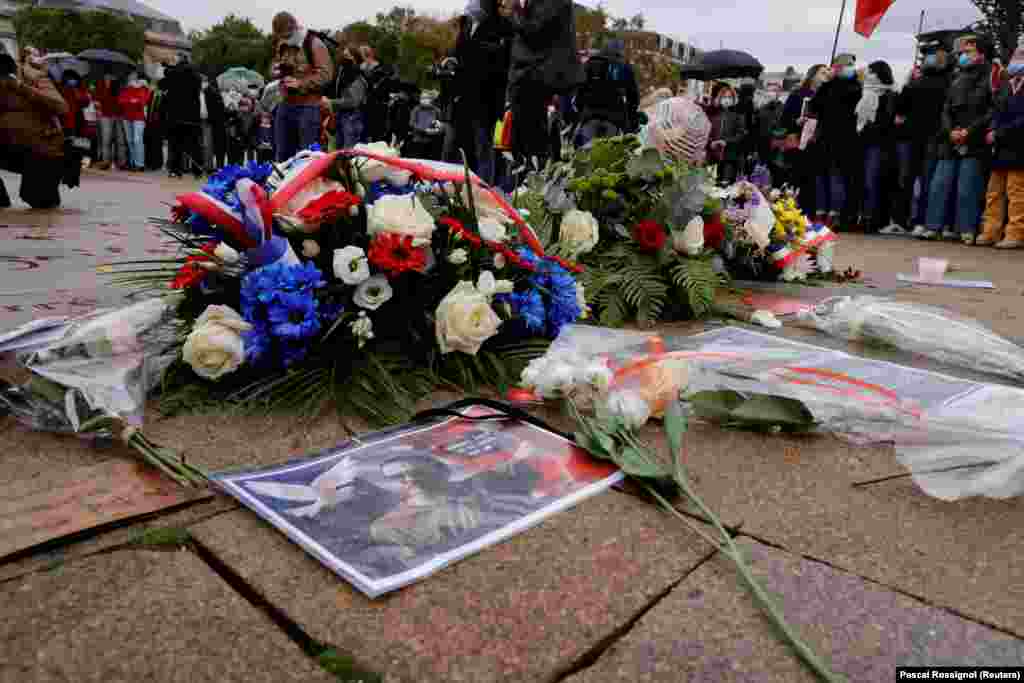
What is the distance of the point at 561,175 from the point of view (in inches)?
135

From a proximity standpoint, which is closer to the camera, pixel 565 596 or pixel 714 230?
pixel 565 596

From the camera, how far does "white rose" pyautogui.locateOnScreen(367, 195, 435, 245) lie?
75.4 inches

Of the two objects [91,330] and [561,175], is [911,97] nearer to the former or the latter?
→ [561,175]

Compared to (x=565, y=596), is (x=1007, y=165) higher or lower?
higher

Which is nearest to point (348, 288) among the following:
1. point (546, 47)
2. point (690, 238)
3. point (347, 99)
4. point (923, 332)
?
point (690, 238)

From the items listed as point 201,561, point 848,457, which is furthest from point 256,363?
point 848,457

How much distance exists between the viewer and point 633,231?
3057mm

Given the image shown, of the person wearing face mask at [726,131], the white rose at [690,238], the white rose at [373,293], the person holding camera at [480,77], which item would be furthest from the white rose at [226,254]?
the person wearing face mask at [726,131]

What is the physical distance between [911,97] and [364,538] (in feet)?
27.8

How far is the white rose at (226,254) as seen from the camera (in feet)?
5.96

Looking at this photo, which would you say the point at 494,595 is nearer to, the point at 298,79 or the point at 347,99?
the point at 298,79

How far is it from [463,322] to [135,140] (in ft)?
45.9

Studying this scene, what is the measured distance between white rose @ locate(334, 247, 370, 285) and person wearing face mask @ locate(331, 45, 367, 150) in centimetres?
645

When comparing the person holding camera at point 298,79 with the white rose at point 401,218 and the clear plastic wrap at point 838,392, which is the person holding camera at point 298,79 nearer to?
the white rose at point 401,218
